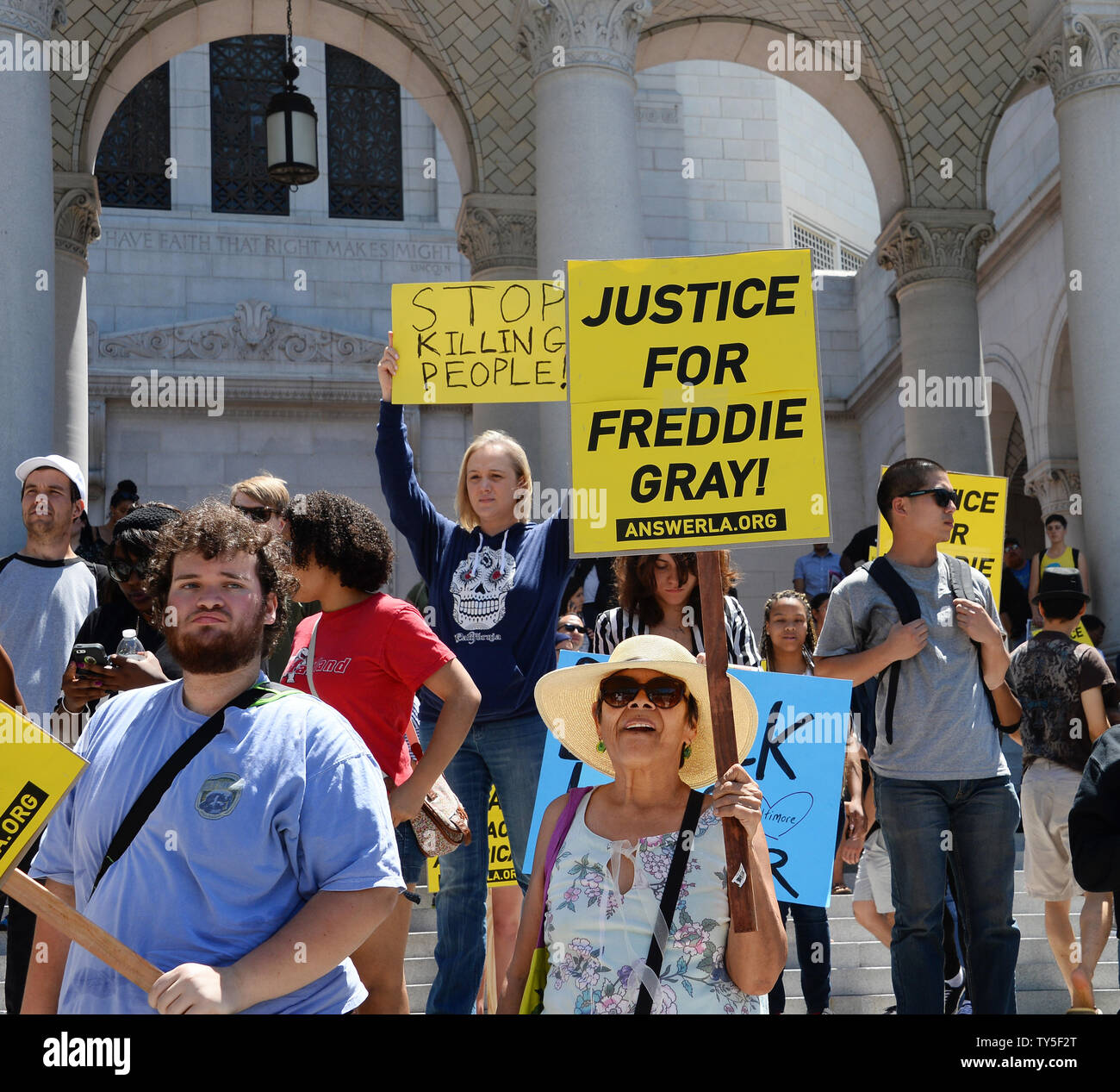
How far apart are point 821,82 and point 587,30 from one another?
5299 mm

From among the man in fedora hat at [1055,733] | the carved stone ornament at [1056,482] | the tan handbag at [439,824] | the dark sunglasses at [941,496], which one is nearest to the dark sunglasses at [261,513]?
the tan handbag at [439,824]

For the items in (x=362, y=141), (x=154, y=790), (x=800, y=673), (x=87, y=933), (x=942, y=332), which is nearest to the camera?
(x=87, y=933)

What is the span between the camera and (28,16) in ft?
34.2

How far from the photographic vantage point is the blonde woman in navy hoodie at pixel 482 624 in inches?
219

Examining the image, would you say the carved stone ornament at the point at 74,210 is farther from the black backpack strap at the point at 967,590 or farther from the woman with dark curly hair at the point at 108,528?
the black backpack strap at the point at 967,590

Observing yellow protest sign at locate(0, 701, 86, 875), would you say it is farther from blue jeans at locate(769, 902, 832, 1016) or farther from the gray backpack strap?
blue jeans at locate(769, 902, 832, 1016)

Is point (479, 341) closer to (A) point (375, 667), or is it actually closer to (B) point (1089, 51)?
(A) point (375, 667)

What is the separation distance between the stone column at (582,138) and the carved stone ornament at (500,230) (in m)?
2.75

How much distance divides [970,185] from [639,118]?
28.2ft

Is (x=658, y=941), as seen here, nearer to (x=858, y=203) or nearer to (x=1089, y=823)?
(x=1089, y=823)

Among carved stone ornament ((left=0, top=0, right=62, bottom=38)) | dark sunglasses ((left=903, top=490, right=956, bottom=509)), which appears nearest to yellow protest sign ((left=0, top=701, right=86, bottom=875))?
dark sunglasses ((left=903, top=490, right=956, bottom=509))

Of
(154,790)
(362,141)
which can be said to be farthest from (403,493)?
(362,141)

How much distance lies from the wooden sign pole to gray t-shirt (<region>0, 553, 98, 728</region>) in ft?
10.8

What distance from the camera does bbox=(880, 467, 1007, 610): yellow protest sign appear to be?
8.17 meters
